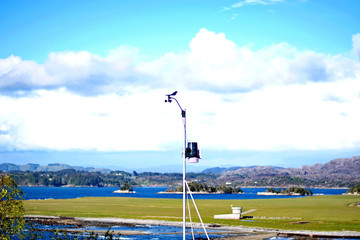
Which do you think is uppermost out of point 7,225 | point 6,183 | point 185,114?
point 185,114

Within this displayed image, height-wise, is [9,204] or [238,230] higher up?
[9,204]

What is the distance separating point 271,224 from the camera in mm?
70812

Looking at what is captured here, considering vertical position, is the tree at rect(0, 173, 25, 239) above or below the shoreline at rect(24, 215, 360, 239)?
above

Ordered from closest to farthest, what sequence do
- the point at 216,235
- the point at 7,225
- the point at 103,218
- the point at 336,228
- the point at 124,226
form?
the point at 7,225
the point at 216,235
the point at 336,228
the point at 124,226
the point at 103,218

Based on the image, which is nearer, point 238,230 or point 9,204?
point 9,204

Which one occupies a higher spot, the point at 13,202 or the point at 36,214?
the point at 13,202

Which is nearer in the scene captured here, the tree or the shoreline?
the tree

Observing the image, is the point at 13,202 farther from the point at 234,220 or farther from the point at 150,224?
the point at 234,220

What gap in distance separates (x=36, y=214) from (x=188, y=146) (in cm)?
6582

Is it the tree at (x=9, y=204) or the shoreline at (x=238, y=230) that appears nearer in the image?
the tree at (x=9, y=204)

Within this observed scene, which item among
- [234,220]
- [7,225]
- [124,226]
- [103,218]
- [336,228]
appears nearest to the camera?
[7,225]

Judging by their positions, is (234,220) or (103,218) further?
(103,218)

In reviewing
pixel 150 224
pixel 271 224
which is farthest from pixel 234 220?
pixel 150 224

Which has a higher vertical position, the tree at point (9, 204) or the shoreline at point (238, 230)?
the tree at point (9, 204)
